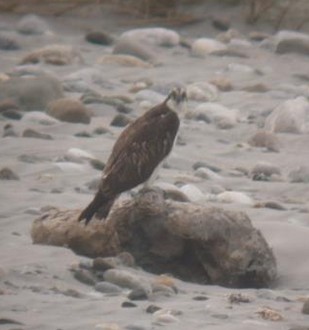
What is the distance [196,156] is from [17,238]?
2.96m

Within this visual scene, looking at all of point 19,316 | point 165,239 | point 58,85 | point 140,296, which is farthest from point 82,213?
point 58,85

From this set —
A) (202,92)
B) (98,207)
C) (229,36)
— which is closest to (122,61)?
(202,92)

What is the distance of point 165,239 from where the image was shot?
7395 mm

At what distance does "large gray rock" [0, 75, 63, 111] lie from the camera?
11.4 metres

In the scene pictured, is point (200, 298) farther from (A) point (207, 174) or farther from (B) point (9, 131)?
(B) point (9, 131)

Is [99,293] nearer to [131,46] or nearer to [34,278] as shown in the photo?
[34,278]

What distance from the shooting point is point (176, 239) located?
736 centimetres

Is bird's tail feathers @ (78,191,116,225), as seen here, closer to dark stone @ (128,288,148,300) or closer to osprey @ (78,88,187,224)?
osprey @ (78,88,187,224)

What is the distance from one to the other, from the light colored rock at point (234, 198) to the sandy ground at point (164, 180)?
113 millimetres

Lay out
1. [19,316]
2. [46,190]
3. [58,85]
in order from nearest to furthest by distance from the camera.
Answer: [19,316], [46,190], [58,85]

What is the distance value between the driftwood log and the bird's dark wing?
0.66 ft

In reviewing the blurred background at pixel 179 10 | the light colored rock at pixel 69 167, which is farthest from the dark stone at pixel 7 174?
the blurred background at pixel 179 10

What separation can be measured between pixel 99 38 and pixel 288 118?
3.74m

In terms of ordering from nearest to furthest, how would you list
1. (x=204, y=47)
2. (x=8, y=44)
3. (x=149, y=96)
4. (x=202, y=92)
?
(x=149, y=96) < (x=202, y=92) < (x=8, y=44) < (x=204, y=47)
